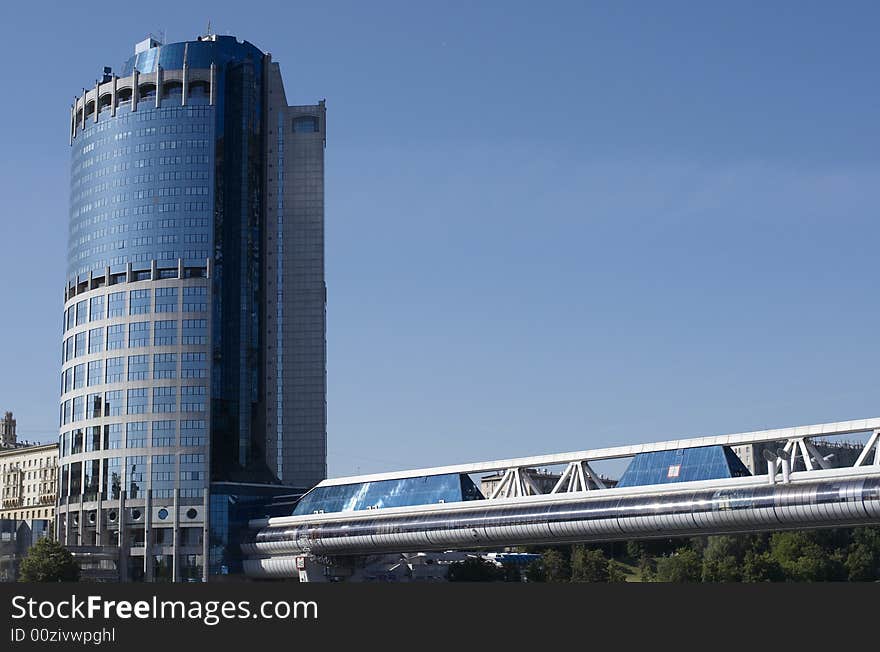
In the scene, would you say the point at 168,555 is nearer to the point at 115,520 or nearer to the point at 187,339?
the point at 115,520

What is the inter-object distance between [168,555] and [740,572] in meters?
88.6

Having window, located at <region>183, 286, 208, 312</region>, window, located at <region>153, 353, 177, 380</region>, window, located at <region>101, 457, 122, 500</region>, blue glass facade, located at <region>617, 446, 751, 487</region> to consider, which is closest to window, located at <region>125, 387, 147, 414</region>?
window, located at <region>153, 353, 177, 380</region>

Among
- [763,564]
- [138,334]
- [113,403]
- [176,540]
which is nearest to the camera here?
[763,564]

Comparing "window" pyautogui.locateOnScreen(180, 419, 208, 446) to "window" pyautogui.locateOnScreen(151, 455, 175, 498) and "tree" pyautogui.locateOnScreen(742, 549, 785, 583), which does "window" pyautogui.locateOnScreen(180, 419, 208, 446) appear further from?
"tree" pyautogui.locateOnScreen(742, 549, 785, 583)

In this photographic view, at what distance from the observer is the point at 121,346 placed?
199125 mm

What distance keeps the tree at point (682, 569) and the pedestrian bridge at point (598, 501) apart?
36611 millimetres

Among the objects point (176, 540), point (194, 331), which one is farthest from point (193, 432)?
point (176, 540)

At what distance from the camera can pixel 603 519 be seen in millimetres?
135125

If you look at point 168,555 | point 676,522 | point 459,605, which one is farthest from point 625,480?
point 168,555

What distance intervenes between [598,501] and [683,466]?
1086 centimetres

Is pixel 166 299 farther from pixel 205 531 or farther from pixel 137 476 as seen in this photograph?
pixel 205 531

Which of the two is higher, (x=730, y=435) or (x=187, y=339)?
(x=187, y=339)

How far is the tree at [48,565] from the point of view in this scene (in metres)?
165

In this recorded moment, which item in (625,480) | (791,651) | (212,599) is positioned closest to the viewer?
(791,651)
